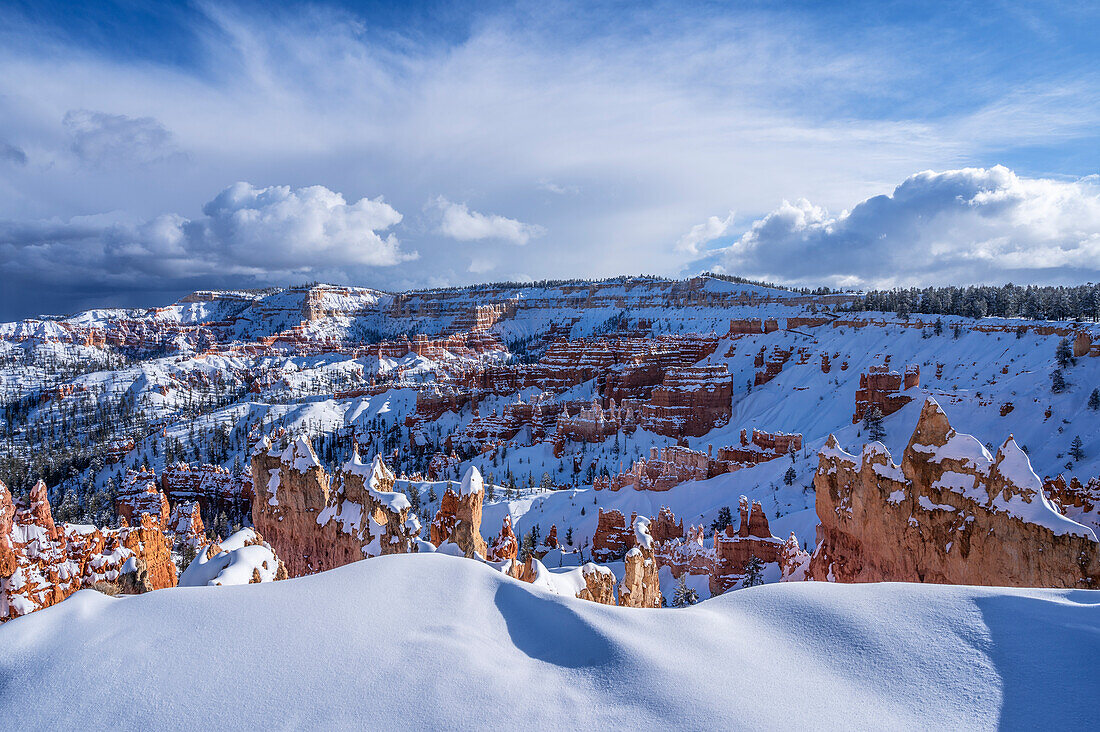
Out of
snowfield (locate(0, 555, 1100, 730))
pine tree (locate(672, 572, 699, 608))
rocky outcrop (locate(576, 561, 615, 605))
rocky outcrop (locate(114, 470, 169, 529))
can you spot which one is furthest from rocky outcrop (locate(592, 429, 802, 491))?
rocky outcrop (locate(114, 470, 169, 529))

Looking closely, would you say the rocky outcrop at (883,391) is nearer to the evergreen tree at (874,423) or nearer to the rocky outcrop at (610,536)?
the evergreen tree at (874,423)

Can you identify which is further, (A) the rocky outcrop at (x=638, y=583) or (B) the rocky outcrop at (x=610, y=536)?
(B) the rocky outcrop at (x=610, y=536)

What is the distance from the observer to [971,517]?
40.4ft

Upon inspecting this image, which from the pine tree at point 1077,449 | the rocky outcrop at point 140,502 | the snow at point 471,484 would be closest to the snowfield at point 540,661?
the snow at point 471,484

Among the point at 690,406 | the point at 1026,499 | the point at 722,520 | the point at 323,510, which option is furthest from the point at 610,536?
the point at 690,406

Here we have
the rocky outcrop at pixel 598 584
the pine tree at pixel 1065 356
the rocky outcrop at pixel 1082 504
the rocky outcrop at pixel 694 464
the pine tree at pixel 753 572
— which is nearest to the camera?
the rocky outcrop at pixel 598 584

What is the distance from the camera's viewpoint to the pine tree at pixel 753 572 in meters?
22.0

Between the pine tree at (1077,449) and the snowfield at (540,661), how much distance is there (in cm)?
2506

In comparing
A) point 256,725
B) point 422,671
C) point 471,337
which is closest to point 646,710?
point 422,671

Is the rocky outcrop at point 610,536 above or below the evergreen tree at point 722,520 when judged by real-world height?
below

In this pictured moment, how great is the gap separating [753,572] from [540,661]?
2027 centimetres

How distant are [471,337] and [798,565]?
575ft

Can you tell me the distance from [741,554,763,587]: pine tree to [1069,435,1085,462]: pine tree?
15038 millimetres

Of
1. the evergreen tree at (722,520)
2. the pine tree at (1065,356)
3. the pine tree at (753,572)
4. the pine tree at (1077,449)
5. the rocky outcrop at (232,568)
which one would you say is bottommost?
the evergreen tree at (722,520)
